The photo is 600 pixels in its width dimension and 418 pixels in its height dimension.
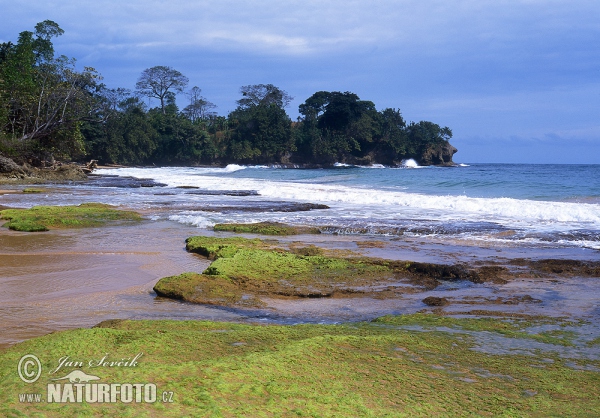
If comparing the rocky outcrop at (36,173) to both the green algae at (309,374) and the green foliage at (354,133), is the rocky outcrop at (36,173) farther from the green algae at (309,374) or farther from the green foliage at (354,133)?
the green foliage at (354,133)

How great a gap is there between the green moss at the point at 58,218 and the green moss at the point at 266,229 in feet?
8.28

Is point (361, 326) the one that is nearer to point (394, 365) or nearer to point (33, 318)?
point (394, 365)

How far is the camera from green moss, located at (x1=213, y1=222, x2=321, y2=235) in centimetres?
1103

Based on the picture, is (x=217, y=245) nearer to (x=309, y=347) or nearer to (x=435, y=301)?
(x=435, y=301)

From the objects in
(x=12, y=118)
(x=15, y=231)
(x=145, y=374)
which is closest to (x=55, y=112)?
(x=12, y=118)

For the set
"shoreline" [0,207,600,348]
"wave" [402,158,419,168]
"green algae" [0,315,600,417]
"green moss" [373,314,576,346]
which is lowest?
"shoreline" [0,207,600,348]

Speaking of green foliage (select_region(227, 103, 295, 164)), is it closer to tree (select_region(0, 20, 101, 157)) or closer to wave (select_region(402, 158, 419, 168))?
wave (select_region(402, 158, 419, 168))

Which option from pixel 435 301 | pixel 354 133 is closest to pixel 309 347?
pixel 435 301

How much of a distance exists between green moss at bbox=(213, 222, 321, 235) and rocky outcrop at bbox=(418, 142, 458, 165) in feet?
277

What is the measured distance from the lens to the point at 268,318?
16.7 ft

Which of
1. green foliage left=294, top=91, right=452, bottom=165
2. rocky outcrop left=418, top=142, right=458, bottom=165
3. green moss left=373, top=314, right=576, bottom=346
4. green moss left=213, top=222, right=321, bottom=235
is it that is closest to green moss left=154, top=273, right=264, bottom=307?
green moss left=373, top=314, right=576, bottom=346

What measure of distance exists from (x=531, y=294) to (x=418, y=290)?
1.23 m

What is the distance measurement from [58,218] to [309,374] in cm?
1003

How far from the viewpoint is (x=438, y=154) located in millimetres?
94875
